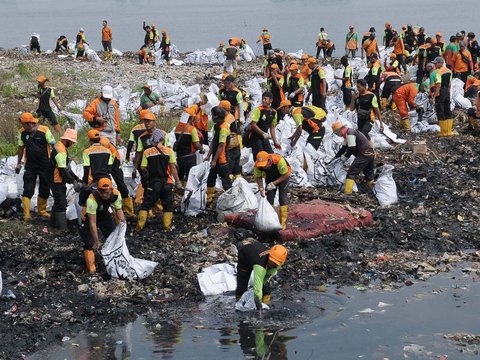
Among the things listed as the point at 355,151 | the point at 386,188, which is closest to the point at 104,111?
the point at 355,151

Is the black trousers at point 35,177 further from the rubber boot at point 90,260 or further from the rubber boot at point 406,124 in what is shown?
the rubber boot at point 406,124

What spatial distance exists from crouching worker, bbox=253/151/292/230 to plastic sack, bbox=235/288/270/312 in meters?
2.11

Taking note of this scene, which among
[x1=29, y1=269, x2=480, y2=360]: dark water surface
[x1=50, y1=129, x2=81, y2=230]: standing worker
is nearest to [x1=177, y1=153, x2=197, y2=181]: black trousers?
[x1=50, y1=129, x2=81, y2=230]: standing worker

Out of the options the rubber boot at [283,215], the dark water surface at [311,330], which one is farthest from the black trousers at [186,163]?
the dark water surface at [311,330]

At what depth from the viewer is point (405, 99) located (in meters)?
17.2

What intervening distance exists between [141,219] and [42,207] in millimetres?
1519

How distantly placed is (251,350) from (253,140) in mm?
5181

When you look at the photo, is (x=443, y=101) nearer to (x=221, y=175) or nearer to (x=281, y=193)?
(x=221, y=175)

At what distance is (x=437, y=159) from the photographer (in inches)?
602

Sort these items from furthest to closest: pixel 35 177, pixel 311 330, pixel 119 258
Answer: pixel 35 177, pixel 119 258, pixel 311 330

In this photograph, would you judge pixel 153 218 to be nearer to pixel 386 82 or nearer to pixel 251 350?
pixel 251 350

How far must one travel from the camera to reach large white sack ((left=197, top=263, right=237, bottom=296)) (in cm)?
969

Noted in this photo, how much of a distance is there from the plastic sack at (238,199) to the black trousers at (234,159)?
0.47 metres

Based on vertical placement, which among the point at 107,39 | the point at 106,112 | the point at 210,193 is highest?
the point at 107,39
